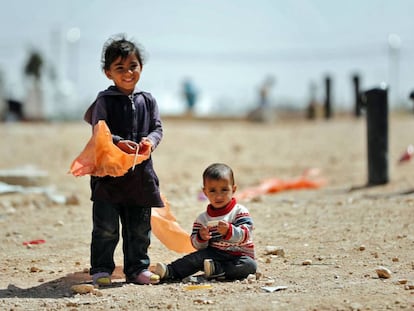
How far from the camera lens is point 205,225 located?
580 cm

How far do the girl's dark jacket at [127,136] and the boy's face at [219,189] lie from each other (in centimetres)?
36

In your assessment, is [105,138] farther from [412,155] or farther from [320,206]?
[412,155]

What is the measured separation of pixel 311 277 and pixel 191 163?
11.4 meters

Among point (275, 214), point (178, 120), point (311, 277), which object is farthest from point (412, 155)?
point (178, 120)

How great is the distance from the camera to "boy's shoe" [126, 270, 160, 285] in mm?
5699

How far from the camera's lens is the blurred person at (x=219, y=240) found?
5.67 meters

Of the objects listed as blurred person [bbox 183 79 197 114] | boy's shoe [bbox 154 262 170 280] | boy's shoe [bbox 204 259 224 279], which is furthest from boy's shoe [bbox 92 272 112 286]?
blurred person [bbox 183 79 197 114]

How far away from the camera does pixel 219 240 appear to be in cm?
575

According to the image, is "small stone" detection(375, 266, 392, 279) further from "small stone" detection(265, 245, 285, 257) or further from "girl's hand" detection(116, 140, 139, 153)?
"girl's hand" detection(116, 140, 139, 153)

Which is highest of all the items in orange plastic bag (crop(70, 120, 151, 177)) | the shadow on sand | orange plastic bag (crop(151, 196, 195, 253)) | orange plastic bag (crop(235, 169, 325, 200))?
orange plastic bag (crop(70, 120, 151, 177))

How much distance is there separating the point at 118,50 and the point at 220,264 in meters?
1.54

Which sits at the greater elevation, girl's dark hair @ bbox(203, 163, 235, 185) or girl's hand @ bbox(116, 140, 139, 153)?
girl's hand @ bbox(116, 140, 139, 153)

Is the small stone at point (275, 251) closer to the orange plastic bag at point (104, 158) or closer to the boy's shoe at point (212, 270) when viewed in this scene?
the boy's shoe at point (212, 270)

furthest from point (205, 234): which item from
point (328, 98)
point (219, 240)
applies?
point (328, 98)
